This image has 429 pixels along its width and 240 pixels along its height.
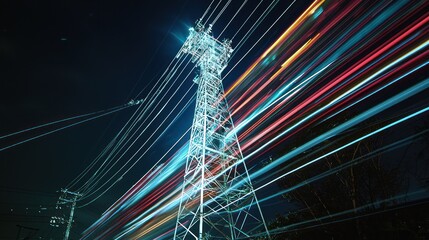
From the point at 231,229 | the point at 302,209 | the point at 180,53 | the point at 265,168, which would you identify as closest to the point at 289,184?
the point at 302,209

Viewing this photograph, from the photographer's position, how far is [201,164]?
9.71 meters

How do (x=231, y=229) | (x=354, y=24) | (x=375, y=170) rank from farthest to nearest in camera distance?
(x=375, y=170)
(x=231, y=229)
(x=354, y=24)

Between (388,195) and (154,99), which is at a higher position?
(154,99)

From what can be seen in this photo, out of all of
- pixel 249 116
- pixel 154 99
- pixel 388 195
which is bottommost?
pixel 388 195

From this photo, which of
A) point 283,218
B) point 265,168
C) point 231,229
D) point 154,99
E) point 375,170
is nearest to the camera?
point 231,229

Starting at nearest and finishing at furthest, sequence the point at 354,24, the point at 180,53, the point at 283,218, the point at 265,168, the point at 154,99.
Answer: the point at 354,24 < the point at 265,168 < the point at 283,218 < the point at 180,53 < the point at 154,99

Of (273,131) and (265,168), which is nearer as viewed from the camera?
(273,131)

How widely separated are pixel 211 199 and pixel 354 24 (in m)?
7.46

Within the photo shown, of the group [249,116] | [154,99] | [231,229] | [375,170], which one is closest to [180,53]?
[154,99]

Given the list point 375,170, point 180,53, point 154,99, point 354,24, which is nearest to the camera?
point 354,24

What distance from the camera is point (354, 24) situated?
808 cm

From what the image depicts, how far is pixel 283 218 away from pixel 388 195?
486cm

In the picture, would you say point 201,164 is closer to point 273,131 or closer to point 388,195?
point 273,131

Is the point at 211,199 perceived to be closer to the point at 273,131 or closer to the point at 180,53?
the point at 273,131
